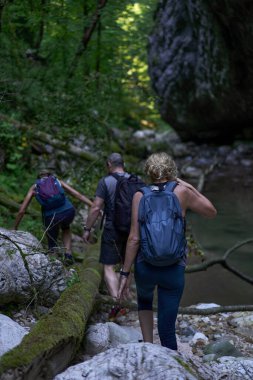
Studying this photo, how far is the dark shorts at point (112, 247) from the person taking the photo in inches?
230

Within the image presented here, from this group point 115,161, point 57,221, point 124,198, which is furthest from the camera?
point 57,221

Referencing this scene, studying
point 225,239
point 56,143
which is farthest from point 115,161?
point 56,143

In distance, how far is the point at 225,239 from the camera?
9906 millimetres

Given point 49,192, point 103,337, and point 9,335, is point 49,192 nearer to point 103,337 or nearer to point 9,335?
point 103,337

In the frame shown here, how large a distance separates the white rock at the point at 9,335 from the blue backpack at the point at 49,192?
2491 mm

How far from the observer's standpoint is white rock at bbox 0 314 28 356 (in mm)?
3452

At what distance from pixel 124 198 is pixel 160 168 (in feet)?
5.37

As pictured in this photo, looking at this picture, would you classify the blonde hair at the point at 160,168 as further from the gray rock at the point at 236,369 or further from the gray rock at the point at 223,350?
the gray rock at the point at 223,350

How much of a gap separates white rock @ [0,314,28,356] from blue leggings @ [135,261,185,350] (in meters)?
0.98

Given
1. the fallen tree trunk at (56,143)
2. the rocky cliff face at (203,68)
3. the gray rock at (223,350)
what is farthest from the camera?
the rocky cliff face at (203,68)

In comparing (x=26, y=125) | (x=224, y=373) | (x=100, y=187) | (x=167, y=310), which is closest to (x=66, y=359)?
(x=167, y=310)

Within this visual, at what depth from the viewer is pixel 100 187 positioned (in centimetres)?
597

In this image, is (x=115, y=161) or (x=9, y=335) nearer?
(x=9, y=335)

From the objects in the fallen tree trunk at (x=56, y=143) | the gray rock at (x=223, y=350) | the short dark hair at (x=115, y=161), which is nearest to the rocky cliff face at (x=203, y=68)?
the fallen tree trunk at (x=56, y=143)
